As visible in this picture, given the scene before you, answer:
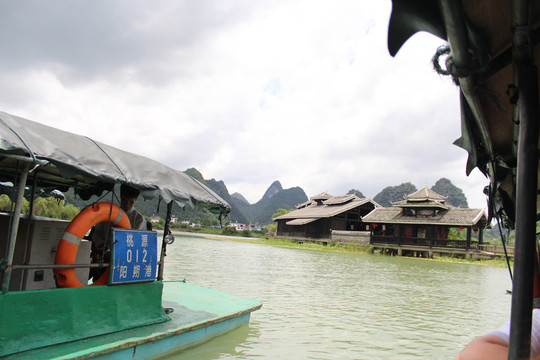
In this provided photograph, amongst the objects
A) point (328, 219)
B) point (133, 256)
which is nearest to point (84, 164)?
point (133, 256)

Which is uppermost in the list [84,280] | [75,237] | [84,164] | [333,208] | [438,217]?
[333,208]

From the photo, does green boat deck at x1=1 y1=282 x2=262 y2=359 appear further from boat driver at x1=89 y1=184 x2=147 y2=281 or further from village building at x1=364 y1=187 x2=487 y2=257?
village building at x1=364 y1=187 x2=487 y2=257

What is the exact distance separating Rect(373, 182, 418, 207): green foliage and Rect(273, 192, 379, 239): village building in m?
38.8

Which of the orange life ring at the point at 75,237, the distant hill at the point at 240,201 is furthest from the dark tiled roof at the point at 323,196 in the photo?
the distant hill at the point at 240,201

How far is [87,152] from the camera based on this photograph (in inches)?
131

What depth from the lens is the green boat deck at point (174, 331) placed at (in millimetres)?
2766

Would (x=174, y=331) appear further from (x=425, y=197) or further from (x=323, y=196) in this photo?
(x=323, y=196)

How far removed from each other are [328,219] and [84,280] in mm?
28132

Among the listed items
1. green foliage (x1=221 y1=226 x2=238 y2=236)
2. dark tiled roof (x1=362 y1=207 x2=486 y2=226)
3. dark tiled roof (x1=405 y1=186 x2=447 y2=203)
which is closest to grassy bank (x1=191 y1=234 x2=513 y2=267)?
dark tiled roof (x1=362 y1=207 x2=486 y2=226)

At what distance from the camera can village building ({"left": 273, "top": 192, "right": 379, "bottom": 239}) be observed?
30859mm

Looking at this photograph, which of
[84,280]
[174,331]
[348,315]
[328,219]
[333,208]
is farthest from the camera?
[333,208]

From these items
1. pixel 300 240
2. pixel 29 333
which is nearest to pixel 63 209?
pixel 29 333

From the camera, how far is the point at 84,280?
12.7 feet

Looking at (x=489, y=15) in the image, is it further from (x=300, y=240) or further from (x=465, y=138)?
(x=300, y=240)
